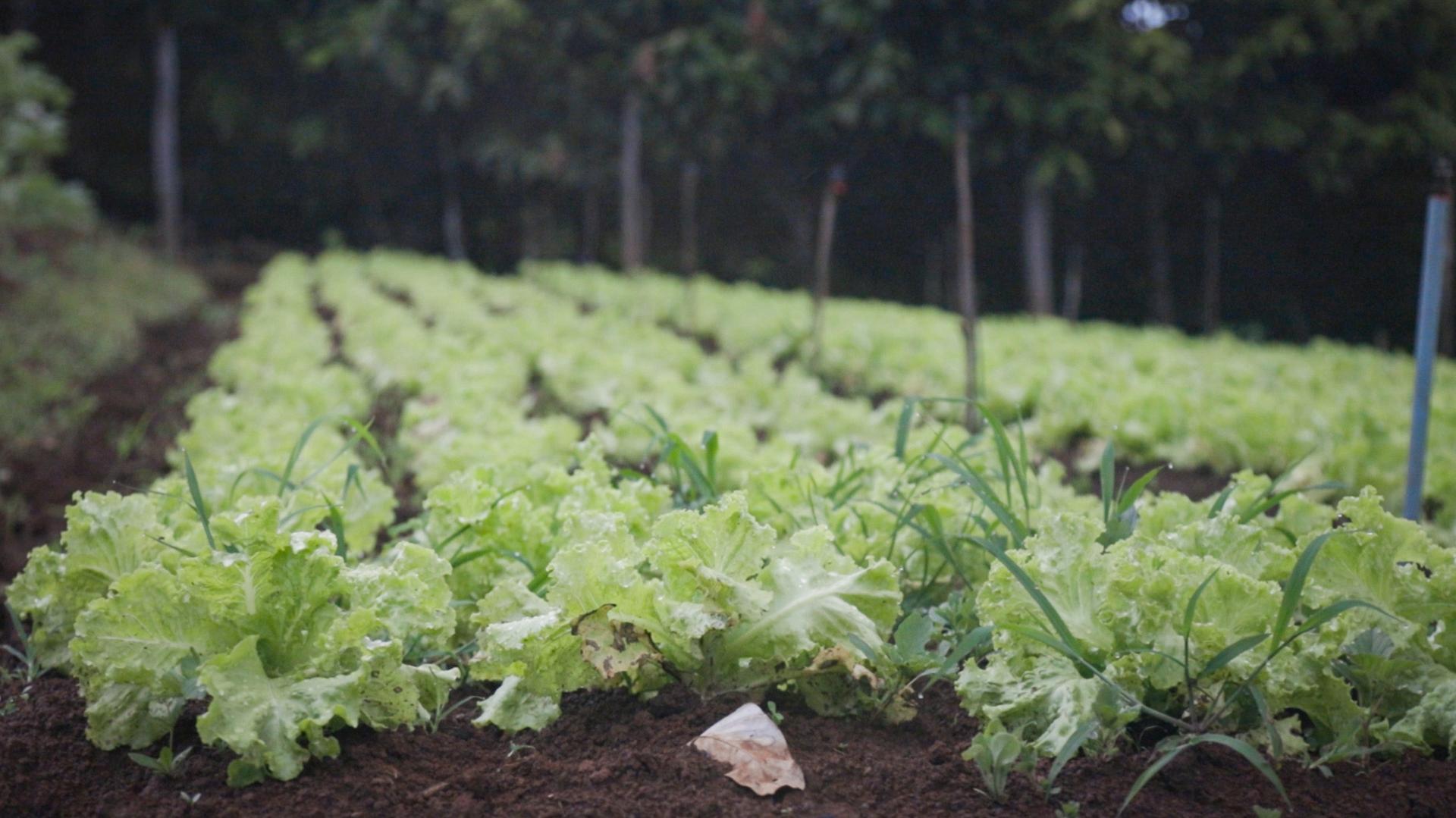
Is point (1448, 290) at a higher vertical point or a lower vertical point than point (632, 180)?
lower

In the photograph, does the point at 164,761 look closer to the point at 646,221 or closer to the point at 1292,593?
the point at 1292,593

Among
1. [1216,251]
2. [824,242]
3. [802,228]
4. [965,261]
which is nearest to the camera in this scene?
[965,261]

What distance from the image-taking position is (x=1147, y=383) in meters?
6.13

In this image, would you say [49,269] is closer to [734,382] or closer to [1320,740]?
[734,382]

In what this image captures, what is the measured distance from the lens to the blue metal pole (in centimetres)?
286

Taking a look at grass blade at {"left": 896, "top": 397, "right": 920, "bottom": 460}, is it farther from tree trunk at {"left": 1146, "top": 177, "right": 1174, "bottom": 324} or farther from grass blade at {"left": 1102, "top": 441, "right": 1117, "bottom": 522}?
tree trunk at {"left": 1146, "top": 177, "right": 1174, "bottom": 324}

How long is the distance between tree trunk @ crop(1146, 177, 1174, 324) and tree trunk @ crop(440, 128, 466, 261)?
13.9 meters

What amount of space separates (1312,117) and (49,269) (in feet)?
61.9

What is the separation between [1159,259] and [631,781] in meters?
19.2

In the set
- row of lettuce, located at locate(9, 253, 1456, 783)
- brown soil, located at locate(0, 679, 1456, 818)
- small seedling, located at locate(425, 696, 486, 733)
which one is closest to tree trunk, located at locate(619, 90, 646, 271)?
row of lettuce, located at locate(9, 253, 1456, 783)

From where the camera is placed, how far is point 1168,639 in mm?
1777

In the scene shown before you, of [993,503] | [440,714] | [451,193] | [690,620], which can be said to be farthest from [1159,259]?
[440,714]

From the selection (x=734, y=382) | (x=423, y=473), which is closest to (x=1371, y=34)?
(x=734, y=382)

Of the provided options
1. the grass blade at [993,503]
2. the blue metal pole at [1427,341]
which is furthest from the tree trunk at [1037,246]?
the grass blade at [993,503]
